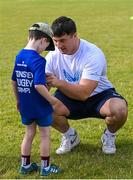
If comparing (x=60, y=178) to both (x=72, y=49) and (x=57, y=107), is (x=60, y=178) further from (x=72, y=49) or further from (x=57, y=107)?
(x=72, y=49)

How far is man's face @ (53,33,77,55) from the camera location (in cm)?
477

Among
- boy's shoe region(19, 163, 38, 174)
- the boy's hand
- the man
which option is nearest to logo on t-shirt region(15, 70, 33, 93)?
the man

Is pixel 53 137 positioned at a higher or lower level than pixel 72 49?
lower

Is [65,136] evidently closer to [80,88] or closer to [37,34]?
[80,88]

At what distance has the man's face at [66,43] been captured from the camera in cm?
477

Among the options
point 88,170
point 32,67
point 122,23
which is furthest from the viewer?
point 122,23

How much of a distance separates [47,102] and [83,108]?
2.91 feet

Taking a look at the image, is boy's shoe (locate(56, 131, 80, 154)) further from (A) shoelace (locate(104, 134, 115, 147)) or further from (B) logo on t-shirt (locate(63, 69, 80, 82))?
(B) logo on t-shirt (locate(63, 69, 80, 82))

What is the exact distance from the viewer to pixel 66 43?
191 inches

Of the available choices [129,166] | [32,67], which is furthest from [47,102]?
[129,166]

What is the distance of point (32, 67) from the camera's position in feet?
13.9

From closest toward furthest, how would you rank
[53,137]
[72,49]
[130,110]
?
1. [72,49]
2. [53,137]
3. [130,110]

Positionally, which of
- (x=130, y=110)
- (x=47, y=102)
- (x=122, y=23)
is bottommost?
(x=122, y=23)

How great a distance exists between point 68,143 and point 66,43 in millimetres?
1102
